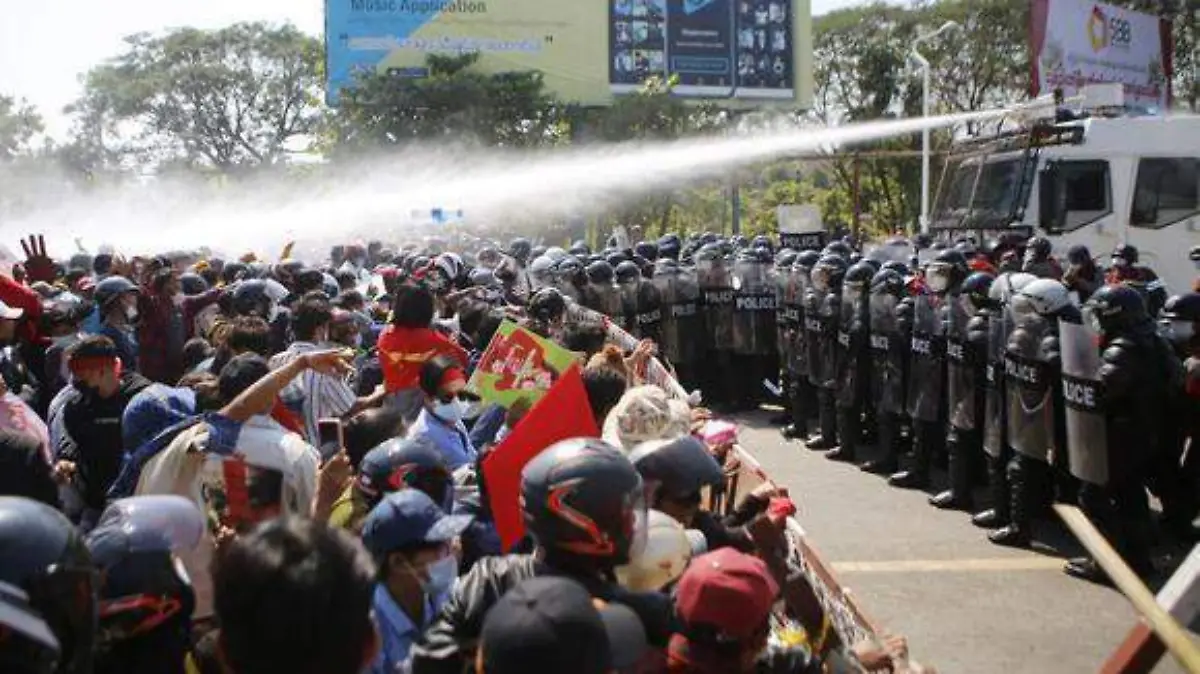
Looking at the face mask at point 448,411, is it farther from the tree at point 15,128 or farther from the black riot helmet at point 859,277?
the tree at point 15,128

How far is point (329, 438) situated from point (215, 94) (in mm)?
43414

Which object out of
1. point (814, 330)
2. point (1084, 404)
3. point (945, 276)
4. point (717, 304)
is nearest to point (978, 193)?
point (717, 304)

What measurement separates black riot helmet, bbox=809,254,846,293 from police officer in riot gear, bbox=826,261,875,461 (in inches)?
11.3

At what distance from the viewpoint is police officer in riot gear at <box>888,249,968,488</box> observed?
8.62 metres

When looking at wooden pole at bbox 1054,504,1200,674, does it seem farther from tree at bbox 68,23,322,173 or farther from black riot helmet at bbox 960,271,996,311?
tree at bbox 68,23,322,173

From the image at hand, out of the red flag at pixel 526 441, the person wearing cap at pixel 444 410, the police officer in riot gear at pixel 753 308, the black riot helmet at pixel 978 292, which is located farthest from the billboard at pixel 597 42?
the red flag at pixel 526 441

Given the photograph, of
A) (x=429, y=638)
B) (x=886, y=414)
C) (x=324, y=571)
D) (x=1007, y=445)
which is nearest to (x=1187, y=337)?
(x=1007, y=445)

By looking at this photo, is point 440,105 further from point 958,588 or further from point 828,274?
point 958,588

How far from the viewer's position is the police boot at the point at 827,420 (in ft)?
34.6

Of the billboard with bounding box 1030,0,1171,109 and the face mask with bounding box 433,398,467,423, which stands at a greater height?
the billboard with bounding box 1030,0,1171,109

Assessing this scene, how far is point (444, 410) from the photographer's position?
4930 mm

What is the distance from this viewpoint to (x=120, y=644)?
2.49m

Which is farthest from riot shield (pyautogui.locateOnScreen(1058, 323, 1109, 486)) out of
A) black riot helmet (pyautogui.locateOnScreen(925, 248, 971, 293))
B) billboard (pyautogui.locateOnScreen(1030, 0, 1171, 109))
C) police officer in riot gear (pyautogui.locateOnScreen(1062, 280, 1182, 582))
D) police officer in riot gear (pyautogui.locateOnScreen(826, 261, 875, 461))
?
billboard (pyautogui.locateOnScreen(1030, 0, 1171, 109))

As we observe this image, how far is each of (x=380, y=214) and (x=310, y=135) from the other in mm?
17024
